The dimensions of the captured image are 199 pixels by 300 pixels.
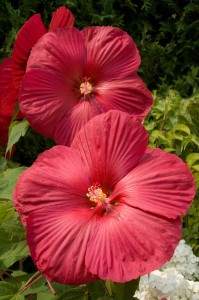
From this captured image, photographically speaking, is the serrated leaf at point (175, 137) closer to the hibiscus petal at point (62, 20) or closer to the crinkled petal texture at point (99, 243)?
the hibiscus petal at point (62, 20)

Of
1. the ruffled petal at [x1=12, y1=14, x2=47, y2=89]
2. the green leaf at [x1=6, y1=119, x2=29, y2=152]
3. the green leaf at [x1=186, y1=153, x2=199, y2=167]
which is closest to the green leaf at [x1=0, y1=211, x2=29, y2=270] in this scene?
the green leaf at [x1=6, y1=119, x2=29, y2=152]

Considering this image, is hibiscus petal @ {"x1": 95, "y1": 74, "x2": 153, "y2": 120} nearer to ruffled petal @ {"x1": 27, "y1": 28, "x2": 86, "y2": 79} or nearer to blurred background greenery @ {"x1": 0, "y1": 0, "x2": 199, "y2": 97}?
ruffled petal @ {"x1": 27, "y1": 28, "x2": 86, "y2": 79}

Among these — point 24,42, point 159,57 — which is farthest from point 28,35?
point 159,57

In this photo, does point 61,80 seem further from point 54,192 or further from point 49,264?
point 49,264

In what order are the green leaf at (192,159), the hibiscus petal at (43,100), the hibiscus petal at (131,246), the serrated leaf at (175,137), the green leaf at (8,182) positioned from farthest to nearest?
the serrated leaf at (175,137) → the green leaf at (192,159) → the green leaf at (8,182) → the hibiscus petal at (43,100) → the hibiscus petal at (131,246)

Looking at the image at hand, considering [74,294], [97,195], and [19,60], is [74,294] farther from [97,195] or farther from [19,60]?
[19,60]

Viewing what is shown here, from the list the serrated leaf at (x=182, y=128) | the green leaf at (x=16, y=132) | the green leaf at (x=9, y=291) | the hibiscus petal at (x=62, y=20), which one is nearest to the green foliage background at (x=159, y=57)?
the serrated leaf at (x=182, y=128)
